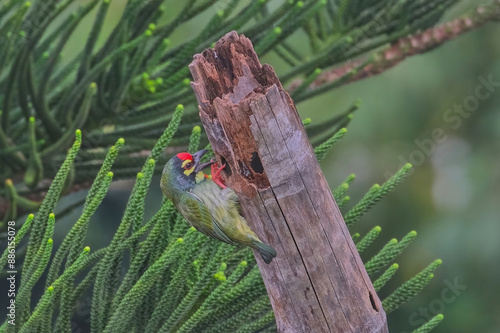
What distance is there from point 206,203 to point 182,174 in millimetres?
46

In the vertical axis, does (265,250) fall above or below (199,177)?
below

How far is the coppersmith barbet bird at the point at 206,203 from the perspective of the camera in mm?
550

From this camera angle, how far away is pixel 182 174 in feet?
2.06

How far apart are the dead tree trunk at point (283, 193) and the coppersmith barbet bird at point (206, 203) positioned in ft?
0.03

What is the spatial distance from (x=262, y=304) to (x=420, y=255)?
135cm

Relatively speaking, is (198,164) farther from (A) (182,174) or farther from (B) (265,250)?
(B) (265,250)

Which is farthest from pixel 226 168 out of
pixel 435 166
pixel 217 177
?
pixel 435 166

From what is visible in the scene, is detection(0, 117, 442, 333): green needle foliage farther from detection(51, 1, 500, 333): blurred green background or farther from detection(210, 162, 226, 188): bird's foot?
detection(51, 1, 500, 333): blurred green background

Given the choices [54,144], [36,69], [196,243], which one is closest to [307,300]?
[196,243]

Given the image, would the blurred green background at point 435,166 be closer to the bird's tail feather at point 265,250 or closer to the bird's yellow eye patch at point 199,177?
the bird's yellow eye patch at point 199,177

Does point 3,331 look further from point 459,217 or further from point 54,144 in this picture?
point 459,217

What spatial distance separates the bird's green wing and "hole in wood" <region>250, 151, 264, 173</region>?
0.25ft

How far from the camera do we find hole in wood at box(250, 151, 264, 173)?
53 centimetres

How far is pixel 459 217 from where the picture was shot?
192 centimetres
